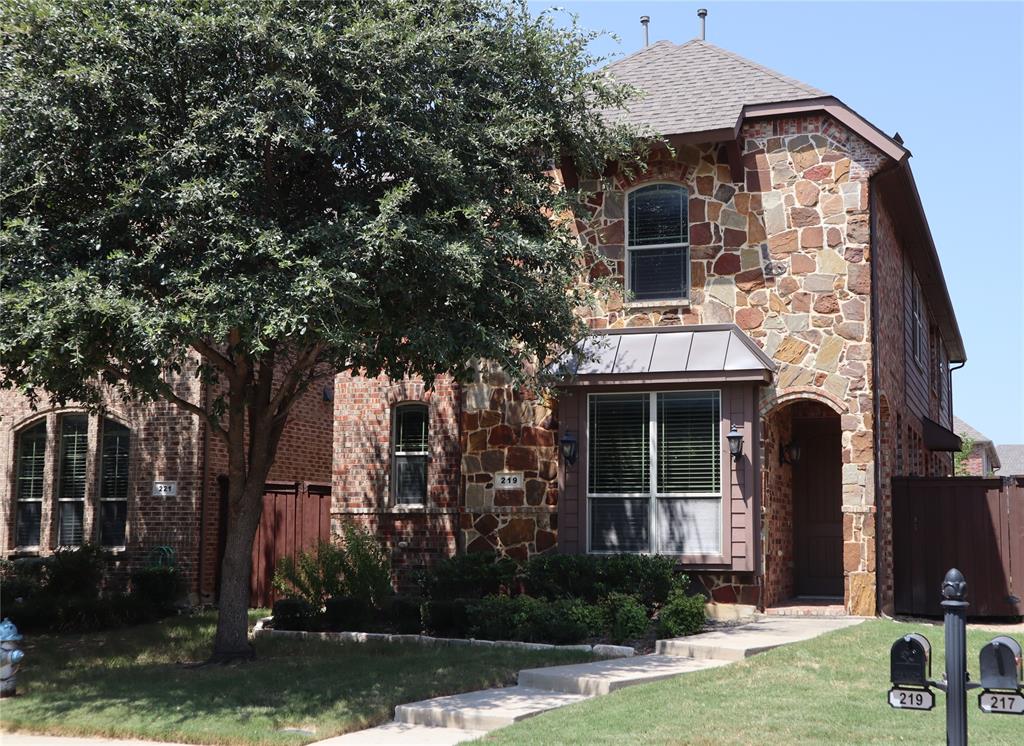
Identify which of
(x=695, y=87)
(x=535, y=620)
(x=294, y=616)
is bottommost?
(x=294, y=616)

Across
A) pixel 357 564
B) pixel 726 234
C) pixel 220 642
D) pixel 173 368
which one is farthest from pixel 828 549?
pixel 173 368

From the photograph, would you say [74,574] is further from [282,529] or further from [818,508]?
[818,508]

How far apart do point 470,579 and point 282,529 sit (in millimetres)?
4438

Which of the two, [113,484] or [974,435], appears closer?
[113,484]

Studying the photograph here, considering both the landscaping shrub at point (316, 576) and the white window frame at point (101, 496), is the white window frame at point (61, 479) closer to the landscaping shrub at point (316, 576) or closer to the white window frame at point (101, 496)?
the white window frame at point (101, 496)

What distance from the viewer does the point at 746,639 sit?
12.4 metres

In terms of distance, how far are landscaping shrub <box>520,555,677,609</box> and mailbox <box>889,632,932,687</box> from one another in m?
8.70

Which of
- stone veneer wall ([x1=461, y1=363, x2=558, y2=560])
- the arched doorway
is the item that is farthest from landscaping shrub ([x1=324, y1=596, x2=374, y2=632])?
the arched doorway

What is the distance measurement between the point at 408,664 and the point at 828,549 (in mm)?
8884

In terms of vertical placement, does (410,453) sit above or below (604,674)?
above

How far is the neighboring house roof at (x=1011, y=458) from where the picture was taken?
7581 cm

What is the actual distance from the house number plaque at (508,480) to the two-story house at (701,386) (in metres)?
0.04

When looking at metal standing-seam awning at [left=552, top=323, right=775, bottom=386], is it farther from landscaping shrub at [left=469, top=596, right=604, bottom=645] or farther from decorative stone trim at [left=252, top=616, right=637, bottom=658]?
decorative stone trim at [left=252, top=616, right=637, bottom=658]

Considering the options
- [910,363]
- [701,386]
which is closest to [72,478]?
[701,386]
